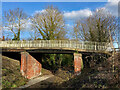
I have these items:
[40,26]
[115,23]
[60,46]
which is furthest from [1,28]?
[115,23]

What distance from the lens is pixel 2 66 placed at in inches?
704

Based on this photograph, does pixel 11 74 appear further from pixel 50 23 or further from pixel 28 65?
pixel 50 23

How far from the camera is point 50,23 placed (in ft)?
86.4

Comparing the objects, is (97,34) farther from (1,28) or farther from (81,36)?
(1,28)

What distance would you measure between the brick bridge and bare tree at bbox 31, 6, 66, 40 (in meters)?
6.68

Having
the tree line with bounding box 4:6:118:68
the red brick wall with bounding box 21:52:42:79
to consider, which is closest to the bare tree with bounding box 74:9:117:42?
the tree line with bounding box 4:6:118:68

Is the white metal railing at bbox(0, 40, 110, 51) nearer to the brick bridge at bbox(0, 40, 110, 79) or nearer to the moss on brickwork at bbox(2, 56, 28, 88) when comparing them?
the brick bridge at bbox(0, 40, 110, 79)

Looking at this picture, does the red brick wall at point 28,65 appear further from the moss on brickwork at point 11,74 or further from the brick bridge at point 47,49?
the moss on brickwork at point 11,74

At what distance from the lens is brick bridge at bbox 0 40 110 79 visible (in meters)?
17.9

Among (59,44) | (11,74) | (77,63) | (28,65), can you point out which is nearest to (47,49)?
(59,44)

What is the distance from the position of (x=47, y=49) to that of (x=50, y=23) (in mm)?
9039

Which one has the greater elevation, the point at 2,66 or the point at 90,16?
the point at 90,16

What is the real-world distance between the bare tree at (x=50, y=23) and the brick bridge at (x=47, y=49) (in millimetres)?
6681

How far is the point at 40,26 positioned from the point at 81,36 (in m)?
8.48
